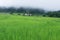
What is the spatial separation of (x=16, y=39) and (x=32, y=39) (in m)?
0.50

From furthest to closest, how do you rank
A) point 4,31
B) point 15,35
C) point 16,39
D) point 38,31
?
→ point 38,31
point 4,31
point 15,35
point 16,39

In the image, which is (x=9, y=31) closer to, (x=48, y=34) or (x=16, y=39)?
(x=16, y=39)

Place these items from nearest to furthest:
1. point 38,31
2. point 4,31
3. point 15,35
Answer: point 15,35 → point 4,31 → point 38,31

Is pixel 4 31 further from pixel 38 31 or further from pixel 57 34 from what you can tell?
pixel 57 34

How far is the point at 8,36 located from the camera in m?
4.89

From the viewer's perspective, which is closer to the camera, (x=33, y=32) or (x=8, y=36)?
(x=8, y=36)

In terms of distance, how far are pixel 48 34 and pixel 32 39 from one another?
0.77m

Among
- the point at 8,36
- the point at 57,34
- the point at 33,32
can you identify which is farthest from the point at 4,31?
→ the point at 57,34

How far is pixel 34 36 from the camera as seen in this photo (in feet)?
16.7

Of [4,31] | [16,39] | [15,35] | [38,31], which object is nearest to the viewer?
[16,39]

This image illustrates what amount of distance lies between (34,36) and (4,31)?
1.04 metres

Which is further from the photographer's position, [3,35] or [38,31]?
[38,31]

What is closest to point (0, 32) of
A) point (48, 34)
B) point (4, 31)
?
point (4, 31)

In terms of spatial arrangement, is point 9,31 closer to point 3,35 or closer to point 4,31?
point 4,31
